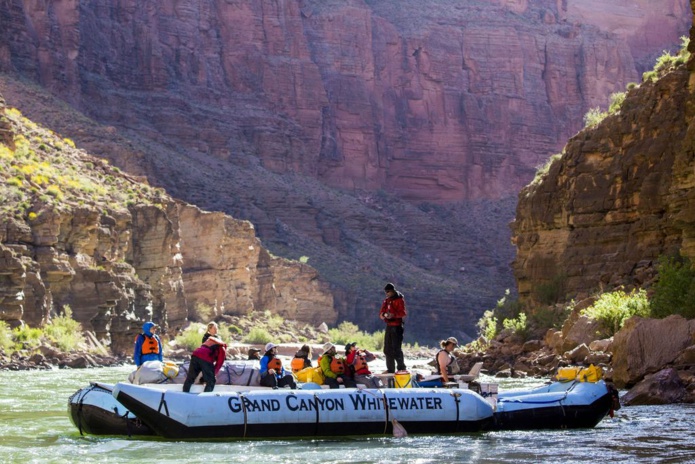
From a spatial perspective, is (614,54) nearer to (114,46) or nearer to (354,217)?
(354,217)

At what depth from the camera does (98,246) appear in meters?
69.4

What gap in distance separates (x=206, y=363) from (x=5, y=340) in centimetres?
3262

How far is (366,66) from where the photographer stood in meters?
158

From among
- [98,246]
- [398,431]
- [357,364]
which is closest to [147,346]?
[357,364]

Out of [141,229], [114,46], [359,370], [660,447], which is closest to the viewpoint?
[660,447]

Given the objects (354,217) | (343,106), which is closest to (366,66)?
(343,106)

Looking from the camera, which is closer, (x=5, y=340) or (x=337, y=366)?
(x=337, y=366)

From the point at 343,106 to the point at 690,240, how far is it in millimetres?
115917

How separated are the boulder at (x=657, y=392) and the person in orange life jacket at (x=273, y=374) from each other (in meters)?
8.64

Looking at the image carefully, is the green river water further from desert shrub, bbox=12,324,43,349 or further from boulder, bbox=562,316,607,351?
desert shrub, bbox=12,324,43,349

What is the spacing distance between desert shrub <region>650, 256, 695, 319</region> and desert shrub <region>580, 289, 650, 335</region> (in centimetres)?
120

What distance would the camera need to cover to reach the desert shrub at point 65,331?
60.2 meters

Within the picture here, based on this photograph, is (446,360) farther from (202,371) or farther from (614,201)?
(614,201)

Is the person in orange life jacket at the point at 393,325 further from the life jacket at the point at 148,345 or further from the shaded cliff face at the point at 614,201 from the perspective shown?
the shaded cliff face at the point at 614,201
